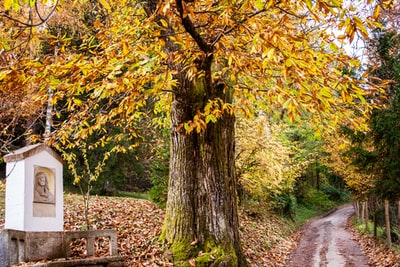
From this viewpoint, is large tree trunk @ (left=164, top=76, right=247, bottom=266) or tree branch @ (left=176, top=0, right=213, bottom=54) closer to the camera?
tree branch @ (left=176, top=0, right=213, bottom=54)

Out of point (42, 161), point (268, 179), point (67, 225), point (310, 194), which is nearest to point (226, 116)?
point (42, 161)

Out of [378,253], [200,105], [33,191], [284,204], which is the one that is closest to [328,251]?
[378,253]

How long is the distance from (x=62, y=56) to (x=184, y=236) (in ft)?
12.5

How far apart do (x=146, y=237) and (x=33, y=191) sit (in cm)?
265

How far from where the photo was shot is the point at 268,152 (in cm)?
1380

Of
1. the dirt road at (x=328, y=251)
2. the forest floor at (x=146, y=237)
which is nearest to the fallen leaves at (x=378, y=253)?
the forest floor at (x=146, y=237)

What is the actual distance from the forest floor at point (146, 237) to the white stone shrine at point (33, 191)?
3.50 feet

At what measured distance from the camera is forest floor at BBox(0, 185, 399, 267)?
7516mm

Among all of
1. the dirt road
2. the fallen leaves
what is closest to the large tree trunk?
the dirt road

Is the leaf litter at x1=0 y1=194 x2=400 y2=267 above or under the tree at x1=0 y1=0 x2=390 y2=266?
under

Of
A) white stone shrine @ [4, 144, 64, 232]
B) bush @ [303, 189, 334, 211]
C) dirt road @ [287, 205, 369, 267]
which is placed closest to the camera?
white stone shrine @ [4, 144, 64, 232]

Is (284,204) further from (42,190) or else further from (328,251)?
(42,190)

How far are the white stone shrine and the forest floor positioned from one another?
1.07 meters

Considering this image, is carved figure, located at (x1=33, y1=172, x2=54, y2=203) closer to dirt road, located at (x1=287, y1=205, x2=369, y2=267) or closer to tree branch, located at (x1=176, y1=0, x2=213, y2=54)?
tree branch, located at (x1=176, y1=0, x2=213, y2=54)
